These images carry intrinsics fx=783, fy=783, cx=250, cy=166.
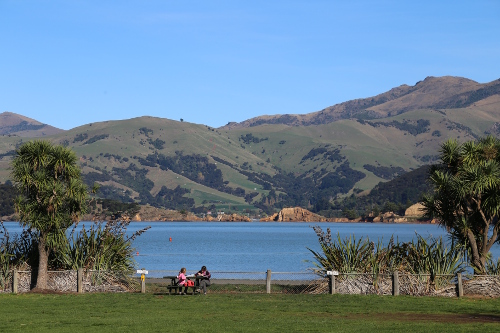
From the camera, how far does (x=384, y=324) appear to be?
1967cm

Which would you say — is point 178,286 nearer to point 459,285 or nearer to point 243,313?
point 243,313

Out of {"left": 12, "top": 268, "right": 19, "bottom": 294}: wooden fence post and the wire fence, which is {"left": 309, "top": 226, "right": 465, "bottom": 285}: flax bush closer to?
the wire fence

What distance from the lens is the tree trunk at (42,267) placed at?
27719mm

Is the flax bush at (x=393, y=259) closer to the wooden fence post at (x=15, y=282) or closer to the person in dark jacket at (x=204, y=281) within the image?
the person in dark jacket at (x=204, y=281)

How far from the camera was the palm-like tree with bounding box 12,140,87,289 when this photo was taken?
27.9 meters

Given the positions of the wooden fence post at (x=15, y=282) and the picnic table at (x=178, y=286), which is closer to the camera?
the picnic table at (x=178, y=286)

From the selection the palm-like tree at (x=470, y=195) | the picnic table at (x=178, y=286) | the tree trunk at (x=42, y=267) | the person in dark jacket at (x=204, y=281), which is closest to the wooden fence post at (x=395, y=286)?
the palm-like tree at (x=470, y=195)

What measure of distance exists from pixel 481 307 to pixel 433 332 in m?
6.08

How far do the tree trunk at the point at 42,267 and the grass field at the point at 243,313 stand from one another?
119cm

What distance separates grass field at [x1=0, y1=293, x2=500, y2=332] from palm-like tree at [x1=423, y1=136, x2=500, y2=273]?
11.0 feet

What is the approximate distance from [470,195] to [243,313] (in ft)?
35.7

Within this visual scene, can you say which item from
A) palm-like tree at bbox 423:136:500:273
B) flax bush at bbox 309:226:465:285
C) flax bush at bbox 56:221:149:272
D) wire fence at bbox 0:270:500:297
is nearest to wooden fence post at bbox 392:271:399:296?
wire fence at bbox 0:270:500:297

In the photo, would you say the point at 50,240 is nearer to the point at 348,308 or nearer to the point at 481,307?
the point at 348,308

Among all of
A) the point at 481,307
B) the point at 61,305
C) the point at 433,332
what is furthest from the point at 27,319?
the point at 481,307
